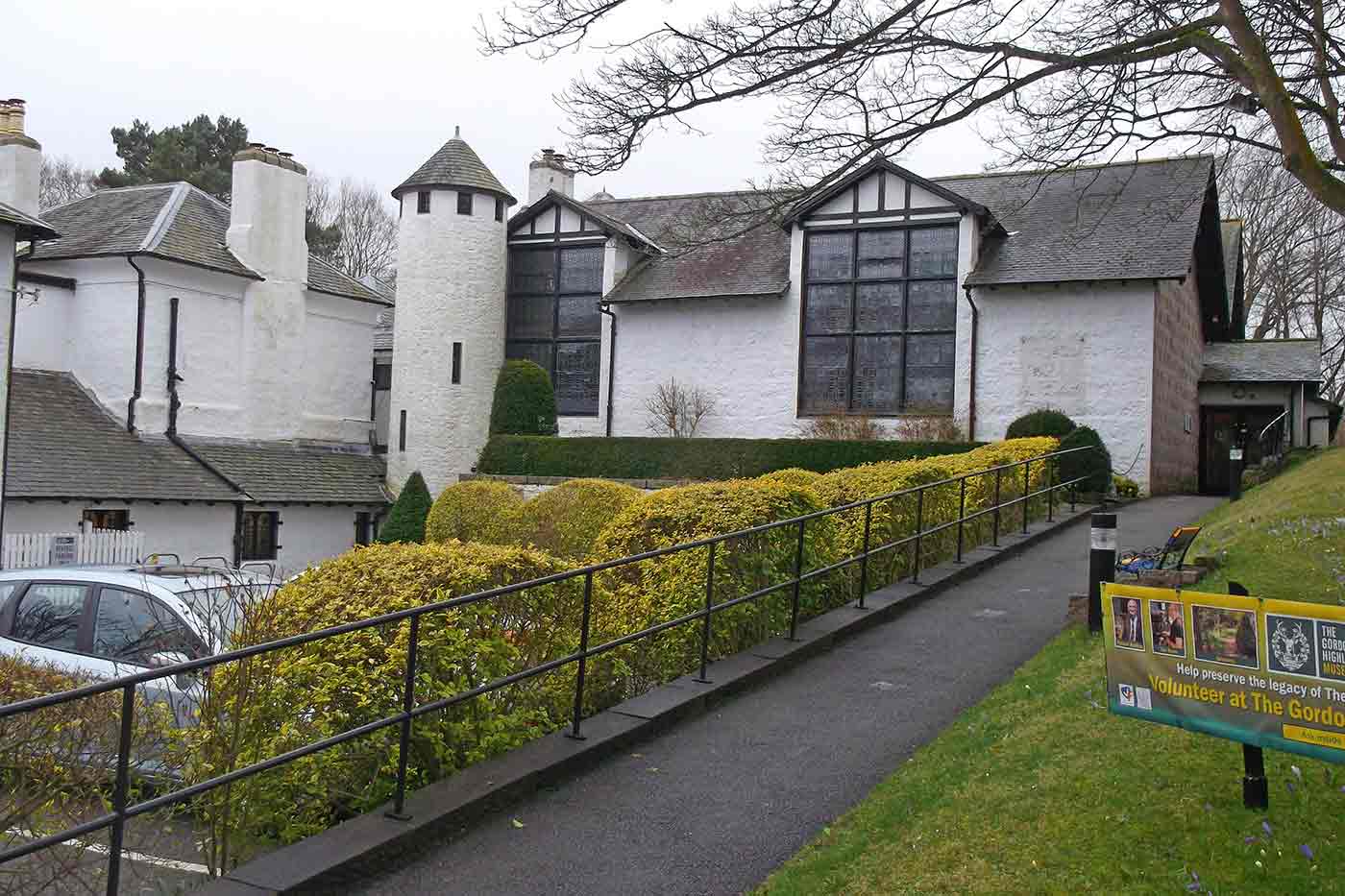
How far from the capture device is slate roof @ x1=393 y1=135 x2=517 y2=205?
31844 millimetres

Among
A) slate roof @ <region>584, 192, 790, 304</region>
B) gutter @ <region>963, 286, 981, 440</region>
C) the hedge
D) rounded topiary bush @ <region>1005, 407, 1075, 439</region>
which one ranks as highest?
slate roof @ <region>584, 192, 790, 304</region>

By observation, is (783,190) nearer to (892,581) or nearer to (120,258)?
(892,581)

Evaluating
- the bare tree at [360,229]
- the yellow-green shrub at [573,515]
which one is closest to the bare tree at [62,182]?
the bare tree at [360,229]

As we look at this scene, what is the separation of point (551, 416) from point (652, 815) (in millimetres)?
25900

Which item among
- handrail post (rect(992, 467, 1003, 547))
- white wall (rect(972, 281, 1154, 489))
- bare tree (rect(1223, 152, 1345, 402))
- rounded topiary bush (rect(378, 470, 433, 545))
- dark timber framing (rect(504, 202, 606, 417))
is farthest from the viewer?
bare tree (rect(1223, 152, 1345, 402))

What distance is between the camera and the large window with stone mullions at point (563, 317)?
3288 cm

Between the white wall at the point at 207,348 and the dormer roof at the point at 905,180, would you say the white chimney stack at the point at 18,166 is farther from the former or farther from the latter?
the dormer roof at the point at 905,180

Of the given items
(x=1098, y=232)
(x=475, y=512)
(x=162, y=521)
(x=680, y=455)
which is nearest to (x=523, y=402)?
(x=680, y=455)

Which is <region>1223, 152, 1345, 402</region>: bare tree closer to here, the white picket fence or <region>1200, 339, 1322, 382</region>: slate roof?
<region>1200, 339, 1322, 382</region>: slate roof

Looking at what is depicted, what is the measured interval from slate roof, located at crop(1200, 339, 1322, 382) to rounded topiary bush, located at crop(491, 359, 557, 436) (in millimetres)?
17688

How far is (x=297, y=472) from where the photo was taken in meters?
29.8

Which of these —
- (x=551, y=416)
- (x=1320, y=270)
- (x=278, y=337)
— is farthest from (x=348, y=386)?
(x=1320, y=270)

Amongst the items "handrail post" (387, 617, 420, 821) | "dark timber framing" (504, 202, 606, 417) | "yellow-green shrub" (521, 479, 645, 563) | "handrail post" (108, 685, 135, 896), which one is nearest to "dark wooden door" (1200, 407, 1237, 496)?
"dark timber framing" (504, 202, 606, 417)

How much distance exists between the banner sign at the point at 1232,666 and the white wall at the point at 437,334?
2747 cm
